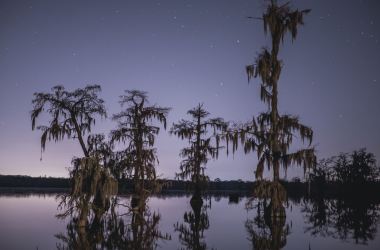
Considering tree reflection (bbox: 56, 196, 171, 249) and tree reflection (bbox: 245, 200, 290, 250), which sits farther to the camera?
tree reflection (bbox: 245, 200, 290, 250)

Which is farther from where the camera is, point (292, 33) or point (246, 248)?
point (292, 33)

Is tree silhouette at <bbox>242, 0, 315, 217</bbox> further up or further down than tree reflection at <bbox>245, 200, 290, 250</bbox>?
further up

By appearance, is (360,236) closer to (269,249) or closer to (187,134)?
(269,249)

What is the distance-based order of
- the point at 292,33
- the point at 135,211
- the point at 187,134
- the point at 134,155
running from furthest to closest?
the point at 187,134, the point at 134,155, the point at 135,211, the point at 292,33

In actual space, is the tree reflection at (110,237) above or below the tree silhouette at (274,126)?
below

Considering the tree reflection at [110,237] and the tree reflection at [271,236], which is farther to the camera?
the tree reflection at [271,236]

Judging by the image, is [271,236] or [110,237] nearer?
[110,237]

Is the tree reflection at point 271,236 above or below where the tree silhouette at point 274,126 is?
below

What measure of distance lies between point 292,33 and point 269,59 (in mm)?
1955

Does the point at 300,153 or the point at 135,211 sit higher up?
the point at 300,153

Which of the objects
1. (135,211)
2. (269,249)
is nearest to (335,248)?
(269,249)

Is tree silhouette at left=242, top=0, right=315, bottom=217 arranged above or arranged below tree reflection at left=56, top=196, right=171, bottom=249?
above

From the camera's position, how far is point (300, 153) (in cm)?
2094

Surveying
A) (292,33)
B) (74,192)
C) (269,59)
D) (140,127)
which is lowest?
(74,192)
